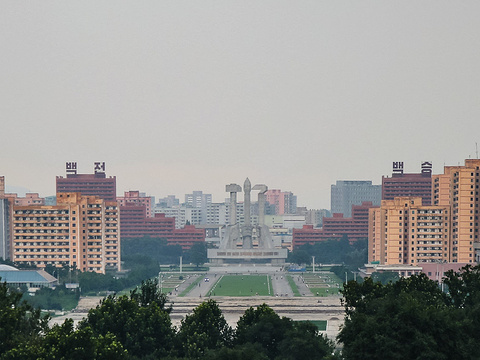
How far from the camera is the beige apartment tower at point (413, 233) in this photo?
425ft

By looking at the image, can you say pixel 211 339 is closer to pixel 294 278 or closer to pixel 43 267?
pixel 43 267

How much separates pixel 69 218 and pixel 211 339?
84.1 metres

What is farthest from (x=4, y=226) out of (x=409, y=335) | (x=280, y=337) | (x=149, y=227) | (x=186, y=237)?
(x=409, y=335)

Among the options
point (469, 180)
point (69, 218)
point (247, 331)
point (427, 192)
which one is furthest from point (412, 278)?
point (427, 192)

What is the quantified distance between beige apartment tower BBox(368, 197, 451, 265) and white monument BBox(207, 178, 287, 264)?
4607 centimetres

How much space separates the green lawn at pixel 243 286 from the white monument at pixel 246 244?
24.3m

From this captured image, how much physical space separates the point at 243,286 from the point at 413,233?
27.7 metres

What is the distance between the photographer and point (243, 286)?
428ft

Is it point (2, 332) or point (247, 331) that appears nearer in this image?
point (2, 332)

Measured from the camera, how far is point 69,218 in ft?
434

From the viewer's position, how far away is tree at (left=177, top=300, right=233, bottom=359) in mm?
50500

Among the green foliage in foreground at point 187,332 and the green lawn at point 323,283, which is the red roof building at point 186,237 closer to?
the green lawn at point 323,283

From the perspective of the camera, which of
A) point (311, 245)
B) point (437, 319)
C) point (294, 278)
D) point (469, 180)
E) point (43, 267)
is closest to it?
point (437, 319)

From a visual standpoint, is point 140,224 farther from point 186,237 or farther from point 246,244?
point 246,244
